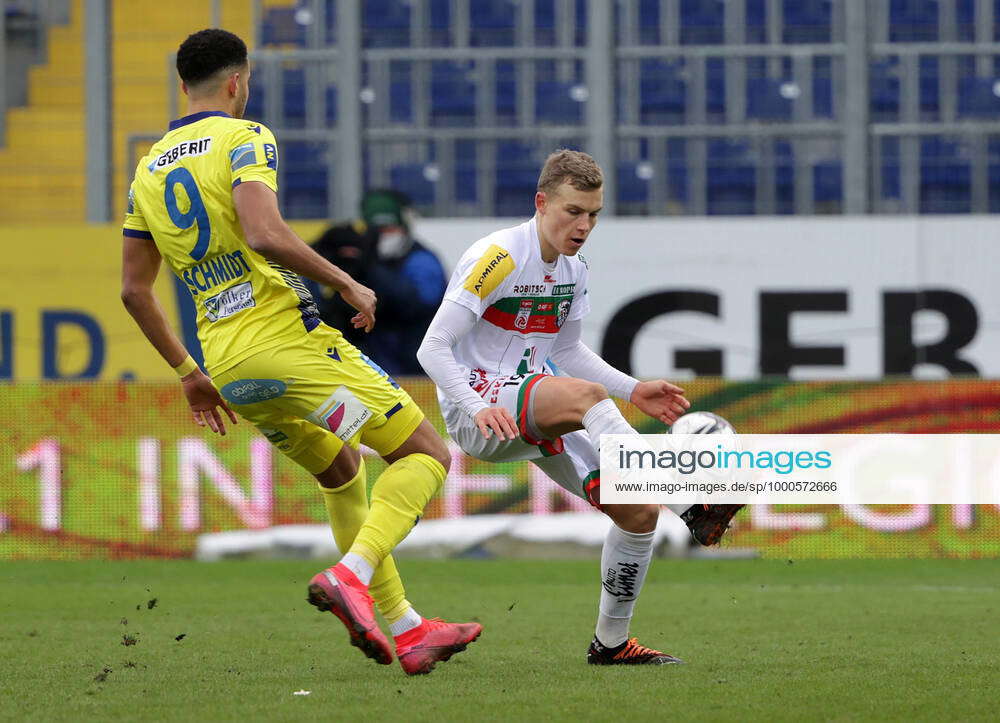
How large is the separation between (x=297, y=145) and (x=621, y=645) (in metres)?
12.9

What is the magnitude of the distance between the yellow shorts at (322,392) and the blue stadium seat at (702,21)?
49.4 ft

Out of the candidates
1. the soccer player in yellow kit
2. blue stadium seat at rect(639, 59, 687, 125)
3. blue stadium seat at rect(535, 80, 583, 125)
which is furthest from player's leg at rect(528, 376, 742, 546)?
blue stadium seat at rect(535, 80, 583, 125)

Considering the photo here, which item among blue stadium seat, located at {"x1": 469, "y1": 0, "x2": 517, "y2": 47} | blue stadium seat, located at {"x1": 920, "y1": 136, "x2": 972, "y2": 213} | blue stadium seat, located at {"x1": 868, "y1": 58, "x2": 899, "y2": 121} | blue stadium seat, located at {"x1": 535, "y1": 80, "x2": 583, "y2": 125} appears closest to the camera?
blue stadium seat, located at {"x1": 920, "y1": 136, "x2": 972, "y2": 213}

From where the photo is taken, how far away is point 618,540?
5094 millimetres

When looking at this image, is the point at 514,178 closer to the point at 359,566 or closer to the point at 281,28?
the point at 281,28

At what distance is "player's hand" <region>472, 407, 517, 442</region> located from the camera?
4602mm

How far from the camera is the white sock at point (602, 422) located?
4762 mm

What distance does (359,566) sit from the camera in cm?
447

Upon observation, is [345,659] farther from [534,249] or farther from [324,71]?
[324,71]

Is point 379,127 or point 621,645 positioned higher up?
point 379,127

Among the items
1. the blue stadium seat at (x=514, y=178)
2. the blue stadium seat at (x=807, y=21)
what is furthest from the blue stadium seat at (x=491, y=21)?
the blue stadium seat at (x=807, y=21)

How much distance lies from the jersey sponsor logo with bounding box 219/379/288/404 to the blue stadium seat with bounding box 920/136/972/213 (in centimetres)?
1388

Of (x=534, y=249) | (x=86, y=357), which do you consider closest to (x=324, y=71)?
(x=86, y=357)

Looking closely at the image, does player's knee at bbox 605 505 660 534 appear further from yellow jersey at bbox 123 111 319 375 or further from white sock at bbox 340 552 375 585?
yellow jersey at bbox 123 111 319 375
